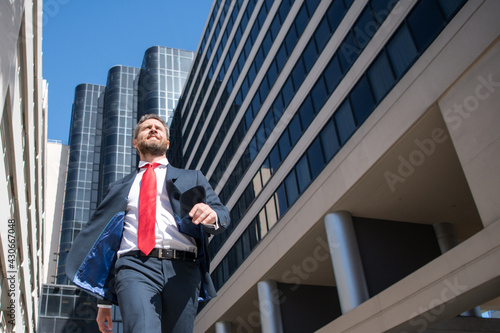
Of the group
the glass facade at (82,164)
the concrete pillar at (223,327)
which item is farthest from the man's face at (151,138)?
the glass facade at (82,164)

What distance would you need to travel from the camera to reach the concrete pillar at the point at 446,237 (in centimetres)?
2038

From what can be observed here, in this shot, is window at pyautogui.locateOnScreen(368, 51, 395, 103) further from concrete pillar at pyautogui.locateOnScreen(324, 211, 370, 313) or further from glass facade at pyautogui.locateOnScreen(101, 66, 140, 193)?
glass facade at pyautogui.locateOnScreen(101, 66, 140, 193)

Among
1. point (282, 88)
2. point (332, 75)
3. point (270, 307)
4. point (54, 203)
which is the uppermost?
point (54, 203)

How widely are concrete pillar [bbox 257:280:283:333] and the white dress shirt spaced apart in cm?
2036

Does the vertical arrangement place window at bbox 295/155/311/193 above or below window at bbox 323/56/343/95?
below

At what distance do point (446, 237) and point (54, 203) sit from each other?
61.1 metres

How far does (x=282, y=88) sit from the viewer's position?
24734 millimetres

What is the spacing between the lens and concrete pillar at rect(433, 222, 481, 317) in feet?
66.8

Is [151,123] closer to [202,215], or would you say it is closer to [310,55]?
[202,215]

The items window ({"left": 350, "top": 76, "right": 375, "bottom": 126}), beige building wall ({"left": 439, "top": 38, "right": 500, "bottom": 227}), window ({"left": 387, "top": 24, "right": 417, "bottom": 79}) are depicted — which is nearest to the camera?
beige building wall ({"left": 439, "top": 38, "right": 500, "bottom": 227})

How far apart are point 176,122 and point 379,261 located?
119 ft

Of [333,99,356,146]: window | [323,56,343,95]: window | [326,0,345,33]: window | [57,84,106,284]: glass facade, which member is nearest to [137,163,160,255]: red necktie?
[333,99,356,146]: window

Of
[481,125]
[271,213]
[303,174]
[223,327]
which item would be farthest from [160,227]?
[223,327]

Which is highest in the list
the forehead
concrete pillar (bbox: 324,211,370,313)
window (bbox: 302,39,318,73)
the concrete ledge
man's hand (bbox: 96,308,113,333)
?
window (bbox: 302,39,318,73)
